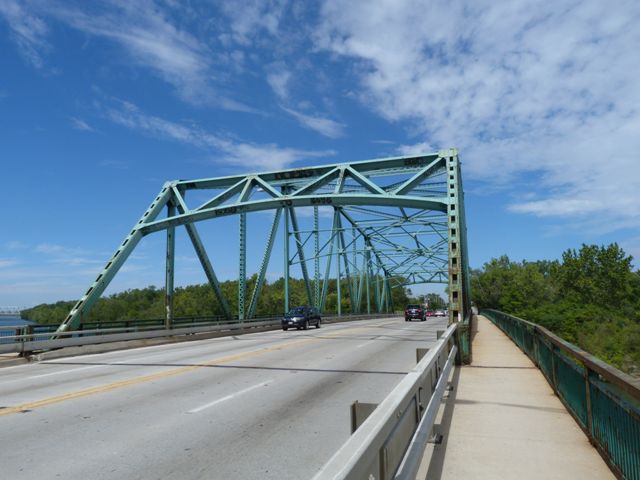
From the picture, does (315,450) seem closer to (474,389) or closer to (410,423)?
(410,423)

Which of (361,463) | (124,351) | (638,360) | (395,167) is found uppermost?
(395,167)

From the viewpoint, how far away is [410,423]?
182 inches

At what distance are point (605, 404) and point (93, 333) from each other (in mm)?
18689

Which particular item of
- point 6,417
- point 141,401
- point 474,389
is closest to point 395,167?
point 474,389

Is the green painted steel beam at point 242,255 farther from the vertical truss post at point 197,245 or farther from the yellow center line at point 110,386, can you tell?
the yellow center line at point 110,386

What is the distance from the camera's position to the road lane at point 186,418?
5523 millimetres

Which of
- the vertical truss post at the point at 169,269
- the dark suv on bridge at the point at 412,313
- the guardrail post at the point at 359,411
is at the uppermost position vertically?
the vertical truss post at the point at 169,269

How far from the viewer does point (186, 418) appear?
7613 mm

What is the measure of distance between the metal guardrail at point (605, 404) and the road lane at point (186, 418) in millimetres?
2915

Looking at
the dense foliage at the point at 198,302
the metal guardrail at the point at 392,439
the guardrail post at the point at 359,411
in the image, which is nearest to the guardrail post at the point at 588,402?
the metal guardrail at the point at 392,439

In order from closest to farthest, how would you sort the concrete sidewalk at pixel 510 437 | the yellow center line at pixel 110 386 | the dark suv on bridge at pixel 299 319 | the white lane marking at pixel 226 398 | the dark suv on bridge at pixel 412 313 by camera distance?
1. the concrete sidewalk at pixel 510 437
2. the white lane marking at pixel 226 398
3. the yellow center line at pixel 110 386
4. the dark suv on bridge at pixel 299 319
5. the dark suv on bridge at pixel 412 313

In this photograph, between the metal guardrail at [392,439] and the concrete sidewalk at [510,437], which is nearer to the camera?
the metal guardrail at [392,439]

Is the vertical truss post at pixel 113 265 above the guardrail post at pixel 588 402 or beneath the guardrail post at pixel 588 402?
above

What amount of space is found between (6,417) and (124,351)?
41.0 ft
